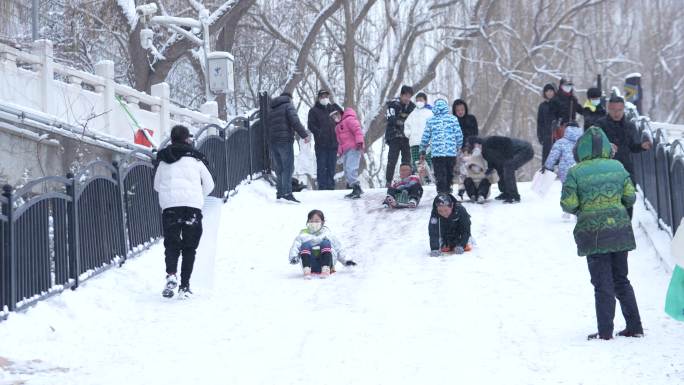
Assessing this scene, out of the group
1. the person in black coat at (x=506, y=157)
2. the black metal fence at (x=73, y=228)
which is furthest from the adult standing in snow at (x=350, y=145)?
the black metal fence at (x=73, y=228)

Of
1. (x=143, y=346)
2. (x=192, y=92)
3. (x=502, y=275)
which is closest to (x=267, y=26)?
(x=192, y=92)

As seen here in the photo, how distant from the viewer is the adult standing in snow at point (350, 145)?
19.0 m

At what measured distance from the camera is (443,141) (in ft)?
56.6

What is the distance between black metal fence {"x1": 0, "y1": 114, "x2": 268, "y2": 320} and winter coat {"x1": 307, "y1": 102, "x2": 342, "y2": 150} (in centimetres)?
268

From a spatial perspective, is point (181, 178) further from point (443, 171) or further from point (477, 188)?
point (477, 188)

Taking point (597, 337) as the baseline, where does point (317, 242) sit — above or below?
above

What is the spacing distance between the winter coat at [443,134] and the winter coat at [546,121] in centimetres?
272

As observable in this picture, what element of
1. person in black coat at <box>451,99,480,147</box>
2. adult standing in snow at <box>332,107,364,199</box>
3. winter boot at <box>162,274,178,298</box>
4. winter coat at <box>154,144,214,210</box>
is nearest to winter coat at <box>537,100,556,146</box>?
person in black coat at <box>451,99,480,147</box>

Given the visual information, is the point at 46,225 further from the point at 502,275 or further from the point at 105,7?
the point at 105,7

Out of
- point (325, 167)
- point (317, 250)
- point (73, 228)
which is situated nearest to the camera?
point (73, 228)

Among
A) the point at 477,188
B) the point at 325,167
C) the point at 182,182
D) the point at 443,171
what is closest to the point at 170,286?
the point at 182,182

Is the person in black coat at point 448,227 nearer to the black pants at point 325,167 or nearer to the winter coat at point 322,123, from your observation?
the winter coat at point 322,123

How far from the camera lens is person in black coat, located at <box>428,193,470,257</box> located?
13984 mm

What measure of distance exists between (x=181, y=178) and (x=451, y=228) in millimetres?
3697
